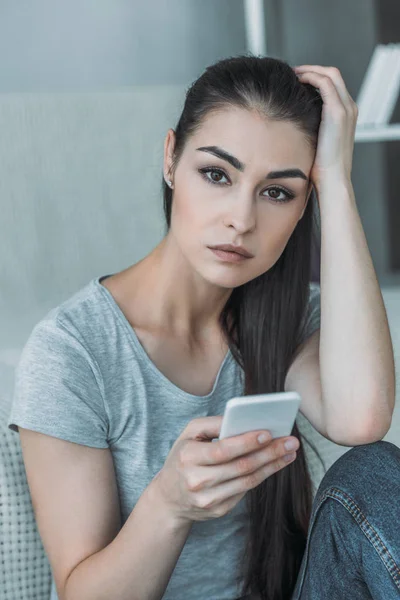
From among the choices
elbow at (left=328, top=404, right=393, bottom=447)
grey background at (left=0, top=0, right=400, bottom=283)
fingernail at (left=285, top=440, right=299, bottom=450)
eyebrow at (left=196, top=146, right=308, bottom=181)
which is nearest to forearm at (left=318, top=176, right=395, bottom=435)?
elbow at (left=328, top=404, right=393, bottom=447)

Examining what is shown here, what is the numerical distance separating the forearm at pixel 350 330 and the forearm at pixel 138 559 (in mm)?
322

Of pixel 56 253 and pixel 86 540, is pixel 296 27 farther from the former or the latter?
pixel 86 540

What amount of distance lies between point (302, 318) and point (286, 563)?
363 mm

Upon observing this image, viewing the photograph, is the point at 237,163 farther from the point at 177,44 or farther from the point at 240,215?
the point at 177,44

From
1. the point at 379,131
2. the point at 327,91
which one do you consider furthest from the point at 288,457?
the point at 379,131

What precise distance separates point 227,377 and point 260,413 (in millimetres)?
438

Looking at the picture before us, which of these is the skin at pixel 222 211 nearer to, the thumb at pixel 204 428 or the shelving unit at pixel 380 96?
the thumb at pixel 204 428

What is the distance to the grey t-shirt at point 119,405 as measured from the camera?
108cm

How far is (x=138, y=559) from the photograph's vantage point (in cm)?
99

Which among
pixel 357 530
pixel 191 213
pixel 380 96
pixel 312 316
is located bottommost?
pixel 357 530

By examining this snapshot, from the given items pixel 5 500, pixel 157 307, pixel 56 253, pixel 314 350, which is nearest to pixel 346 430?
pixel 314 350

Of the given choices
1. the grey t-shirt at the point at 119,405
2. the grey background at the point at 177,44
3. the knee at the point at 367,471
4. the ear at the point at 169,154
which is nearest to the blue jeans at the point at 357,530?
the knee at the point at 367,471

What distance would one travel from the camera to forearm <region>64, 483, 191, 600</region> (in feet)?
3.20

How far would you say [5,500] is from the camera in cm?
116
